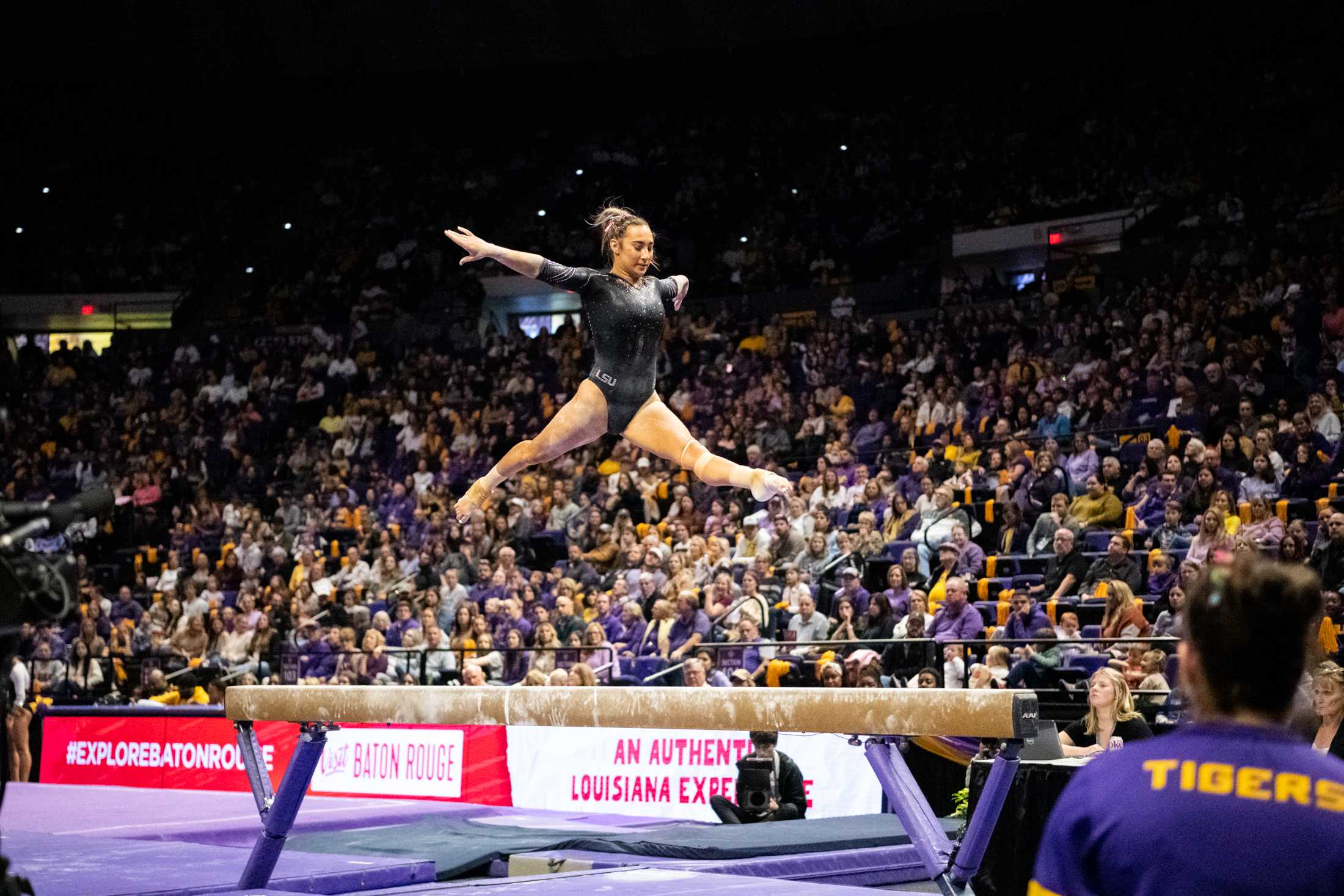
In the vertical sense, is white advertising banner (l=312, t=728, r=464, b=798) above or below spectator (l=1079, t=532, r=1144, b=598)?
below

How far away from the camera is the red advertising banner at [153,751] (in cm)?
1232

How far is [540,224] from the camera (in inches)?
926

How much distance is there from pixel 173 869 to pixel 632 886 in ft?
6.88

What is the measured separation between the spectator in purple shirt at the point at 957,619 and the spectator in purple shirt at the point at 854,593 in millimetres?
710

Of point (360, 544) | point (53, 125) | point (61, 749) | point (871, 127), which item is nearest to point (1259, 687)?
point (61, 749)

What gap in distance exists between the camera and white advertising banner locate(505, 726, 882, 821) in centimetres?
938

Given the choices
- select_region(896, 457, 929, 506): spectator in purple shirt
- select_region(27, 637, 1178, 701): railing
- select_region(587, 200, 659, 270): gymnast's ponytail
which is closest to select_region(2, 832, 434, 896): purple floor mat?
select_region(587, 200, 659, 270): gymnast's ponytail

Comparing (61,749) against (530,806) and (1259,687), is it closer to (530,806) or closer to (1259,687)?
(530,806)

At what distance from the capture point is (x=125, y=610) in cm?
1627

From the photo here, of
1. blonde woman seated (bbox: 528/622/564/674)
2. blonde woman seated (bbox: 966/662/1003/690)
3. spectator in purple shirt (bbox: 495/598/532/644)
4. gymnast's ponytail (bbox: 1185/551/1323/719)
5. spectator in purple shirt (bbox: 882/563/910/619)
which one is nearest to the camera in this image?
gymnast's ponytail (bbox: 1185/551/1323/719)

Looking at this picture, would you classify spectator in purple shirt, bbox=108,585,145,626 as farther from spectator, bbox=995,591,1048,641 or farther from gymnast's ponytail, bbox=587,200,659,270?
gymnast's ponytail, bbox=587,200,659,270

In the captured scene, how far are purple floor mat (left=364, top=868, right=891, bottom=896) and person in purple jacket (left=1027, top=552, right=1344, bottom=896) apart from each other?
3.43 meters

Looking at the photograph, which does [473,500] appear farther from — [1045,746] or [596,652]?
[596,652]

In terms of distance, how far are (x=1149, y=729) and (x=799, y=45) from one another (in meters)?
17.8
